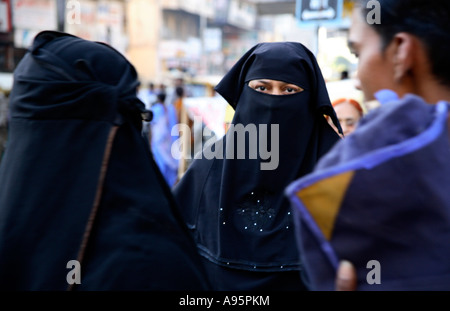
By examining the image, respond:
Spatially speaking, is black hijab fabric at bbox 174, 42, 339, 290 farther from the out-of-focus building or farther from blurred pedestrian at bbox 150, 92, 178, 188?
blurred pedestrian at bbox 150, 92, 178, 188

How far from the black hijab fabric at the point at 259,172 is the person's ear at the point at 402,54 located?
4.20 ft

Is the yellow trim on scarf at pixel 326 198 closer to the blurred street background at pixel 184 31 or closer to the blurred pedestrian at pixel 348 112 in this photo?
the blurred street background at pixel 184 31

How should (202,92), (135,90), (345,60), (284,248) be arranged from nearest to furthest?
1. (135,90)
2. (284,248)
3. (345,60)
4. (202,92)

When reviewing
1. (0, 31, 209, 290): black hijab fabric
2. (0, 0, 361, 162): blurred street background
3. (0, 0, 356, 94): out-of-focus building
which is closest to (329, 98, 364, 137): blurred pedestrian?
(0, 0, 361, 162): blurred street background

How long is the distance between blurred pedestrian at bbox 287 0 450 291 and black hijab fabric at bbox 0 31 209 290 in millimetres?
501

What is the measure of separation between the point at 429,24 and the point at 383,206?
0.45 m

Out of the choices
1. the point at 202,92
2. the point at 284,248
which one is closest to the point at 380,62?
the point at 284,248

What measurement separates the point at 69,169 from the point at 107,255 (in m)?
0.23

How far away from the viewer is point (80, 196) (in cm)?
133

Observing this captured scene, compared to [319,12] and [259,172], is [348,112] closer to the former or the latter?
[259,172]

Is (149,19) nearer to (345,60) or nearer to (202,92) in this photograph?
(202,92)

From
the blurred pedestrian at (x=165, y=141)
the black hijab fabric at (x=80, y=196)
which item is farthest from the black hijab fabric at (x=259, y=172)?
the blurred pedestrian at (x=165, y=141)

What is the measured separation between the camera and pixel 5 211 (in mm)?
1345

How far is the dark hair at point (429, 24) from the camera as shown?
44.5 inches
